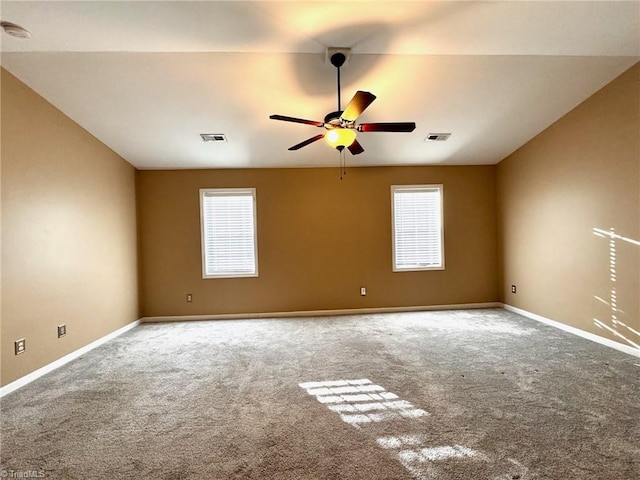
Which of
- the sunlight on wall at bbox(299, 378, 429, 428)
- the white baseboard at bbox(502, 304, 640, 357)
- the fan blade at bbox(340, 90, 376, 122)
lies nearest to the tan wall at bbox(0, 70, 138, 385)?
the sunlight on wall at bbox(299, 378, 429, 428)

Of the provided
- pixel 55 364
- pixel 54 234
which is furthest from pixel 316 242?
pixel 55 364

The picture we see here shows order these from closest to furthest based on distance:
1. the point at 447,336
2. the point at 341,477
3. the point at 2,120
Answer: the point at 341,477 < the point at 2,120 < the point at 447,336

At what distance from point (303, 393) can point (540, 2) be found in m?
3.56

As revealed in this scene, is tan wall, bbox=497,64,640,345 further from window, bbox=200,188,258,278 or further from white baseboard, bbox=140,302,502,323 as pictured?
window, bbox=200,188,258,278

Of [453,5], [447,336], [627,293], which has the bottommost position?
[447,336]

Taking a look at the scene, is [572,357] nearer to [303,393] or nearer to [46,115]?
[303,393]

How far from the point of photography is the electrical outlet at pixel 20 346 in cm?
277

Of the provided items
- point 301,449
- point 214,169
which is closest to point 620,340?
point 301,449

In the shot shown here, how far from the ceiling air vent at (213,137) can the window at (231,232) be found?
41.8 inches

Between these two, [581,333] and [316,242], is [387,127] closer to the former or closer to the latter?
[316,242]

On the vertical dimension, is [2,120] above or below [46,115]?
below

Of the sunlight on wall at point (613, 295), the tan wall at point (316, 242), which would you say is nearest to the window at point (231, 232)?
the tan wall at point (316, 242)

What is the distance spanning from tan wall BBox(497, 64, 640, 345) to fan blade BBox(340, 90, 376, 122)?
3.11 meters

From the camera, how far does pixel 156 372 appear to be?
3004 millimetres
